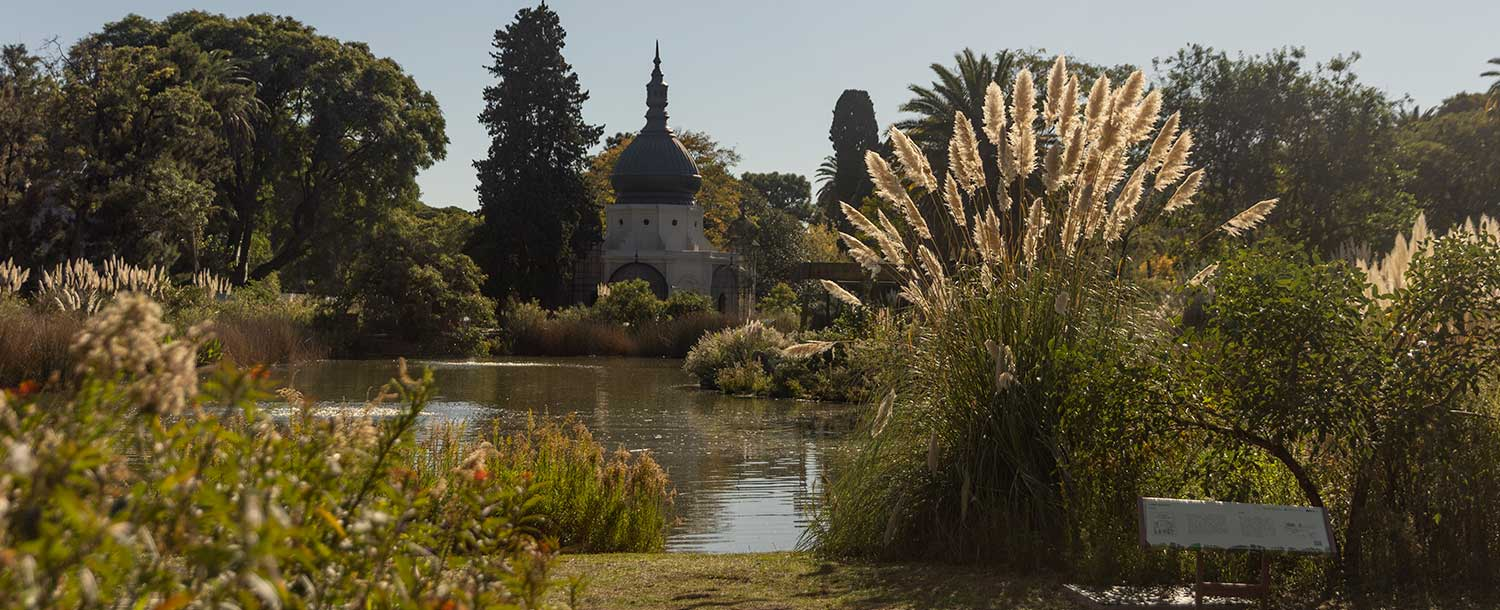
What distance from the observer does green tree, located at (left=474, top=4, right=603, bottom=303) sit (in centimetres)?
4341

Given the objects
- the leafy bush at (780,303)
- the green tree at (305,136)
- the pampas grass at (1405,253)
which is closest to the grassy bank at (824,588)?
the pampas grass at (1405,253)

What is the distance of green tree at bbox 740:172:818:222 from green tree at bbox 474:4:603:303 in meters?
34.7

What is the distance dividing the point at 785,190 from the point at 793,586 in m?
76.4

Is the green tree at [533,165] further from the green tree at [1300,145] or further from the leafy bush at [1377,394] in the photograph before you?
the leafy bush at [1377,394]

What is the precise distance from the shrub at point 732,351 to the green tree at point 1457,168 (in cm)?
1856

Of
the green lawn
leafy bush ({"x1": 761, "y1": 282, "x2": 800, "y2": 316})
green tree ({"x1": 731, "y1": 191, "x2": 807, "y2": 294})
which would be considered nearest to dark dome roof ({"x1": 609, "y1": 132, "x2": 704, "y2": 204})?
green tree ({"x1": 731, "y1": 191, "x2": 807, "y2": 294})

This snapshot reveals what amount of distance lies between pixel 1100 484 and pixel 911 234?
311cm

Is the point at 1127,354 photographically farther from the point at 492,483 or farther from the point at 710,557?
the point at 492,483

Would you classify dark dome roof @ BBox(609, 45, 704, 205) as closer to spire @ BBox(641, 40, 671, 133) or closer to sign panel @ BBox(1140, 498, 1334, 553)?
spire @ BBox(641, 40, 671, 133)

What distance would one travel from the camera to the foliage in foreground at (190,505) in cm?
194

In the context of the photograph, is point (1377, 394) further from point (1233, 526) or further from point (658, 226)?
point (658, 226)

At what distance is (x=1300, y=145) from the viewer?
108 ft

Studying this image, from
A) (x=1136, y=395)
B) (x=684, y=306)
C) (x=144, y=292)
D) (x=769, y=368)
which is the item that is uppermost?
(x=684, y=306)

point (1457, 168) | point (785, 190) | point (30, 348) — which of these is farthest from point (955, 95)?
point (785, 190)
